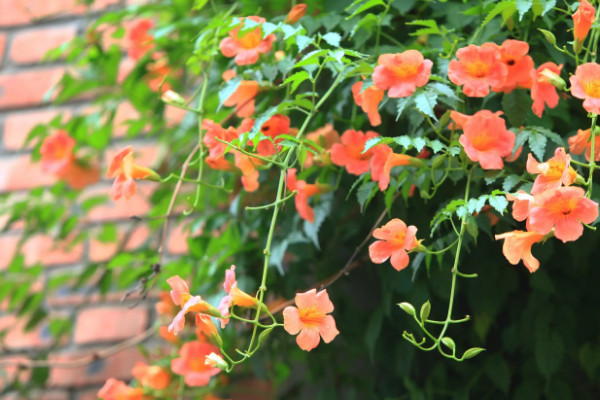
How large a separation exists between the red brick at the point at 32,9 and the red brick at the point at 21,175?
306 mm

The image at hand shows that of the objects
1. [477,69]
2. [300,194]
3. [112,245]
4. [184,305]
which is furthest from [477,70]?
[112,245]

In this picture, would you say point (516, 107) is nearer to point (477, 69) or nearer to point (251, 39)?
point (477, 69)

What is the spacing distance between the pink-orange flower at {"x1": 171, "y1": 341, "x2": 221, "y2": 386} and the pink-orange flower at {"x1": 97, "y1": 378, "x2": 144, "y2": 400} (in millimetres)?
84

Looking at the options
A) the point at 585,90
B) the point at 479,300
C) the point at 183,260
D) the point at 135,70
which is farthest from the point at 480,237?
the point at 135,70

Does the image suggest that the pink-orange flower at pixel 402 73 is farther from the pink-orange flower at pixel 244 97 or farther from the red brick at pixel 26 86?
the red brick at pixel 26 86

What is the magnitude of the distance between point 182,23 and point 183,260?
0.37 meters

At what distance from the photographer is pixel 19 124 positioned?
164cm

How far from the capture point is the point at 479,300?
104 cm

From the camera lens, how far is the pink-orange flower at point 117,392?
3.36 ft

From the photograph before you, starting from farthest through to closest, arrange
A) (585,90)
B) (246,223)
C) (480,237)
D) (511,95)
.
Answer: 1. (246,223)
2. (480,237)
3. (511,95)
4. (585,90)

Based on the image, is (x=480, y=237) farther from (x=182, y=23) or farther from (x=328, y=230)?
(x=182, y=23)

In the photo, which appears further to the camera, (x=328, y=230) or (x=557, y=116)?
(x=328, y=230)

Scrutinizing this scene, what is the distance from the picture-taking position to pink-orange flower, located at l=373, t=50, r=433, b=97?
785 millimetres

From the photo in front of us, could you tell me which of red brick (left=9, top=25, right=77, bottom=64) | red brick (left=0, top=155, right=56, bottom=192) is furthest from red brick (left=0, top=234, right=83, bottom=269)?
red brick (left=9, top=25, right=77, bottom=64)
